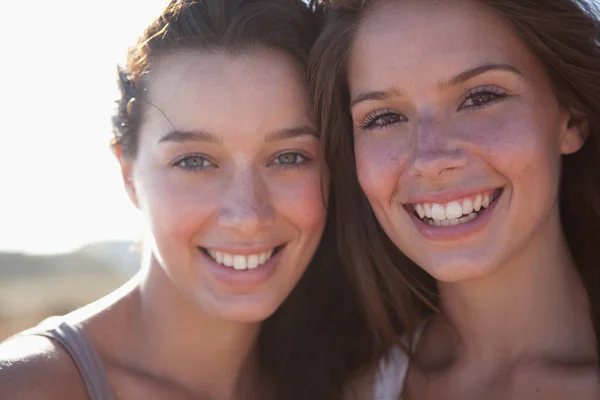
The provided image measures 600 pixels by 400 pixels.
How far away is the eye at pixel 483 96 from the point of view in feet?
8.90

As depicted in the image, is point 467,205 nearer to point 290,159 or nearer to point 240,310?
point 290,159

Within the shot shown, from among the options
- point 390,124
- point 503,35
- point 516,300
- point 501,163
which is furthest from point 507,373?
point 503,35

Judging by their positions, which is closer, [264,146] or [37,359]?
[37,359]

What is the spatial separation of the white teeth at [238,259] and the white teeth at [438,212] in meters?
0.61

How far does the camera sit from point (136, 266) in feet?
49.3

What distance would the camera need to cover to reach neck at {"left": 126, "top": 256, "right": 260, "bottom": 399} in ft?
10.2

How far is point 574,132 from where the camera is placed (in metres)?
2.88

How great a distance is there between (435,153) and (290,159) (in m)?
0.60

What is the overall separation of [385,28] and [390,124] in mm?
323

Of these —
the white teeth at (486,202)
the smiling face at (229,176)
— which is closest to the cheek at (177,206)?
the smiling face at (229,176)

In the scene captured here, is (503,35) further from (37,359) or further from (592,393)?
(37,359)

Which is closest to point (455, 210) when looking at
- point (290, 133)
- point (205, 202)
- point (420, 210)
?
point (420, 210)

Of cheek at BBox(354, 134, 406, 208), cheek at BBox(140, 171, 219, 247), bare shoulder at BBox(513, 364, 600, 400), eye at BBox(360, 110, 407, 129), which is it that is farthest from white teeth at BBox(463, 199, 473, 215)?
cheek at BBox(140, 171, 219, 247)

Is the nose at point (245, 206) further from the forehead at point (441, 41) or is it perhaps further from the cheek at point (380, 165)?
the forehead at point (441, 41)
